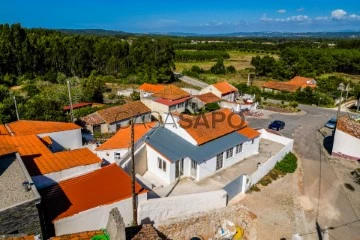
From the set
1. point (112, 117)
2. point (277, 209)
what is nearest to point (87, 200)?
point (277, 209)

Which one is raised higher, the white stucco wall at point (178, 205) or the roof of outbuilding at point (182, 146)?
the roof of outbuilding at point (182, 146)

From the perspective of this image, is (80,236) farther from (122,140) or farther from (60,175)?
(122,140)

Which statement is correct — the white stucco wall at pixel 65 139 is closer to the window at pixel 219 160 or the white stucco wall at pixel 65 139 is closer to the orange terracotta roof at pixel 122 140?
the orange terracotta roof at pixel 122 140

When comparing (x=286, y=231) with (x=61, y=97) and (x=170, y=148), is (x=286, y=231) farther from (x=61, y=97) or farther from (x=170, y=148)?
(x=61, y=97)

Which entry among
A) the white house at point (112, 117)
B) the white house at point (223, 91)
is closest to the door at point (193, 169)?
the white house at point (112, 117)

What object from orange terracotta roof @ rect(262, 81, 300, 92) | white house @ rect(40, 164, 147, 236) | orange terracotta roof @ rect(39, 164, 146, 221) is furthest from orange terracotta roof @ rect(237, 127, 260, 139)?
orange terracotta roof @ rect(262, 81, 300, 92)

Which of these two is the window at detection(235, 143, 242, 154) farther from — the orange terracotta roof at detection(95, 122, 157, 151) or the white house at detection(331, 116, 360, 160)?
the white house at detection(331, 116, 360, 160)

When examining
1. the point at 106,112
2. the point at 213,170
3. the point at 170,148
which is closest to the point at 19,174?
the point at 170,148
